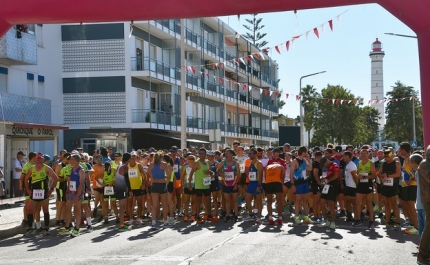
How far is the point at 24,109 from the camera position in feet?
92.2

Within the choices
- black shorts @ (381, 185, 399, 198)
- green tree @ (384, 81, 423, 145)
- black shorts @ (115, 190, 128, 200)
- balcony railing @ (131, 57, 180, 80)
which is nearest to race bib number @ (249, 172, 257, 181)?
black shorts @ (115, 190, 128, 200)

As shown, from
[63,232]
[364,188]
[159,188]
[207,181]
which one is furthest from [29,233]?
[364,188]

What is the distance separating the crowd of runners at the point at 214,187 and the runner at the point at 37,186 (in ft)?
0.07

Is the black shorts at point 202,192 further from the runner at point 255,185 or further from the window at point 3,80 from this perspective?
the window at point 3,80

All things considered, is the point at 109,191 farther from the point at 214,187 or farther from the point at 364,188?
the point at 364,188

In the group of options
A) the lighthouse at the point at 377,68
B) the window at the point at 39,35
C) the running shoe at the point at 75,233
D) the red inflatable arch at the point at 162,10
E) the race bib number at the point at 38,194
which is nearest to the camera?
the red inflatable arch at the point at 162,10

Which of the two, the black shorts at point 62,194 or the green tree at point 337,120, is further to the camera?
the green tree at point 337,120

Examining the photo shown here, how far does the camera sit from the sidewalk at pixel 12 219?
14859 mm

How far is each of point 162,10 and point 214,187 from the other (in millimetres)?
8432

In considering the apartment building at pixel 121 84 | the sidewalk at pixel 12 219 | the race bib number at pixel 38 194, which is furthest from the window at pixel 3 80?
the race bib number at pixel 38 194

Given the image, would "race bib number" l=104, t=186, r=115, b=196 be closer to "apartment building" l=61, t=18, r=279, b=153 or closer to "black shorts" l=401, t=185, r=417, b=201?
"black shorts" l=401, t=185, r=417, b=201

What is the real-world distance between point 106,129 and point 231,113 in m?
25.4

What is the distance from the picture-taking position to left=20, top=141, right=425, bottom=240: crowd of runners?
1429 centimetres

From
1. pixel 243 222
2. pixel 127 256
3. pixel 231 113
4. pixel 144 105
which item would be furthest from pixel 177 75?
pixel 127 256
